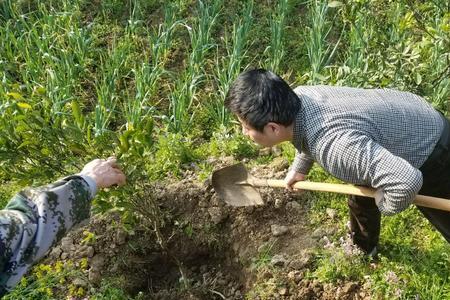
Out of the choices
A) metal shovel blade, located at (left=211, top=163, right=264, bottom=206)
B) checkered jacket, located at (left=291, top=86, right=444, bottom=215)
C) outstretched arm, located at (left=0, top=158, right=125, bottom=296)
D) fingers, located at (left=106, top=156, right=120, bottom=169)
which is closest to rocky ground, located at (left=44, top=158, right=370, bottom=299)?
metal shovel blade, located at (left=211, top=163, right=264, bottom=206)

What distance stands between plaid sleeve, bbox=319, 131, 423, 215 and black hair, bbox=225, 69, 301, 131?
0.18m

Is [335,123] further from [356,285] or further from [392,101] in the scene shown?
[356,285]

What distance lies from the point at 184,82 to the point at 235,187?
111 centimetres

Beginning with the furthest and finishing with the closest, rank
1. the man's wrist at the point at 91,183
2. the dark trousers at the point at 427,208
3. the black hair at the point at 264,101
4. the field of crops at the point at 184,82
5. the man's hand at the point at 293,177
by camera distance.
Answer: the man's hand at the point at 293,177 < the field of crops at the point at 184,82 < the dark trousers at the point at 427,208 < the black hair at the point at 264,101 < the man's wrist at the point at 91,183

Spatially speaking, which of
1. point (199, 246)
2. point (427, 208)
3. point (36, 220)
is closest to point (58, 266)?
point (199, 246)

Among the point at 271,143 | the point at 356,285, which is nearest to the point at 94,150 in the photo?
the point at 271,143

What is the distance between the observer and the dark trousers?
84.1 inches

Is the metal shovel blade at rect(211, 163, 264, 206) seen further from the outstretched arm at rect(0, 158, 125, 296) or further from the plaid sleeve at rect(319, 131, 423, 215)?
the outstretched arm at rect(0, 158, 125, 296)

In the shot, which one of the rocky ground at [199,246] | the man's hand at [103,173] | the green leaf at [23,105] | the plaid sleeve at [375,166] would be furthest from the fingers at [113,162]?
the plaid sleeve at [375,166]

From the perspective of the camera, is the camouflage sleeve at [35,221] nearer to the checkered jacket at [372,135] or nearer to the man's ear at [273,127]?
the man's ear at [273,127]

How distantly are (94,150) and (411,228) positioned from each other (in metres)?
1.68

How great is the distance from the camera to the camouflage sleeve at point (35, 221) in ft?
5.01

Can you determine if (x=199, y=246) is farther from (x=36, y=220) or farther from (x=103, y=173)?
(x=36, y=220)

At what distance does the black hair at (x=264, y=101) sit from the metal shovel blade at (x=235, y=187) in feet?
2.45
